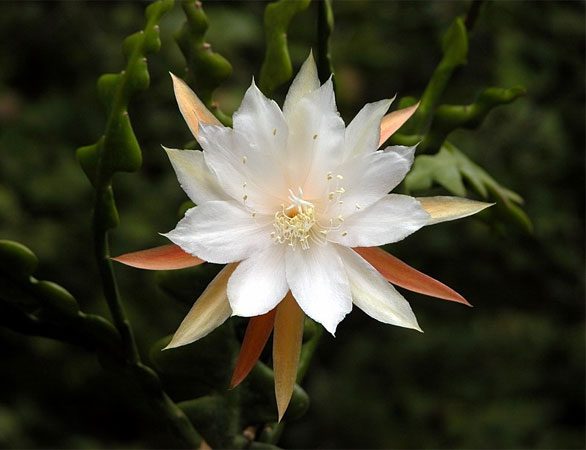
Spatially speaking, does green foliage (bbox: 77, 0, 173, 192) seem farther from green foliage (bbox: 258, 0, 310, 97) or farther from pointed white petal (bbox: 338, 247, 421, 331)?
pointed white petal (bbox: 338, 247, 421, 331)

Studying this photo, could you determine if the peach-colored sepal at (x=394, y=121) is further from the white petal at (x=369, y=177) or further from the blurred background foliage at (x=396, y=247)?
the blurred background foliage at (x=396, y=247)

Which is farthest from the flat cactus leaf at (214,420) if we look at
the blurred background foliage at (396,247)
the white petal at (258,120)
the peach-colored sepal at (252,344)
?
the blurred background foliage at (396,247)

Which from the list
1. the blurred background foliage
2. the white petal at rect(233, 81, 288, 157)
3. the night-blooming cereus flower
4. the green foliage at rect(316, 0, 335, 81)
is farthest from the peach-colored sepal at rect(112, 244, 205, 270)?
the blurred background foliage

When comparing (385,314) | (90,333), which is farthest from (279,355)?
(90,333)

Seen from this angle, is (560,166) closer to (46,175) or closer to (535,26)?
(535,26)

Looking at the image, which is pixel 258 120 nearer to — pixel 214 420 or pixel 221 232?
pixel 221 232

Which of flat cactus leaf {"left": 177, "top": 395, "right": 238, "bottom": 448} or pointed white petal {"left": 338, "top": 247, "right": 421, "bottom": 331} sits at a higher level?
pointed white petal {"left": 338, "top": 247, "right": 421, "bottom": 331}

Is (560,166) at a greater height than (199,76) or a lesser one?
lesser
